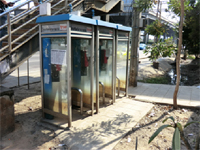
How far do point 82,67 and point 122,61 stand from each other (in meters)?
1.91

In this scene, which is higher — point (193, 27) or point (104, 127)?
point (193, 27)

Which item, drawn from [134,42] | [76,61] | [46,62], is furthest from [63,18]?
[134,42]

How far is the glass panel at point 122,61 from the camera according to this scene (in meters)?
6.28

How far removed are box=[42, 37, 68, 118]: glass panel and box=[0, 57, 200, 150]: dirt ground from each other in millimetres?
578

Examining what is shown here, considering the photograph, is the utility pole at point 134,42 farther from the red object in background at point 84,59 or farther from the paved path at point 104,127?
the red object in background at point 84,59

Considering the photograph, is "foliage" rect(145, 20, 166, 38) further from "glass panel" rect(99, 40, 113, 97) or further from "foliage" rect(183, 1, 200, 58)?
"foliage" rect(183, 1, 200, 58)

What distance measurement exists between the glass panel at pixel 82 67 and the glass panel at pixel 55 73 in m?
0.94

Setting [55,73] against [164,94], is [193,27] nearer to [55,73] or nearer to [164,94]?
[164,94]

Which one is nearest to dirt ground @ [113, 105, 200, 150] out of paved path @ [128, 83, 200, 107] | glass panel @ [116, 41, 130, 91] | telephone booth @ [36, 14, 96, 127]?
paved path @ [128, 83, 200, 107]

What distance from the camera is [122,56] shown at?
21.2 ft

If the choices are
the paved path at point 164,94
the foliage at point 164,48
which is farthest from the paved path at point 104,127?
the foliage at point 164,48

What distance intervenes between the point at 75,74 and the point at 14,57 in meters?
1.58

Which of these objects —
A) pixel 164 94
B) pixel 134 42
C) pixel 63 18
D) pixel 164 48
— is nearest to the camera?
pixel 63 18

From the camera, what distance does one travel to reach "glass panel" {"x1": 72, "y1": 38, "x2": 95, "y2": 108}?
4.95 m
